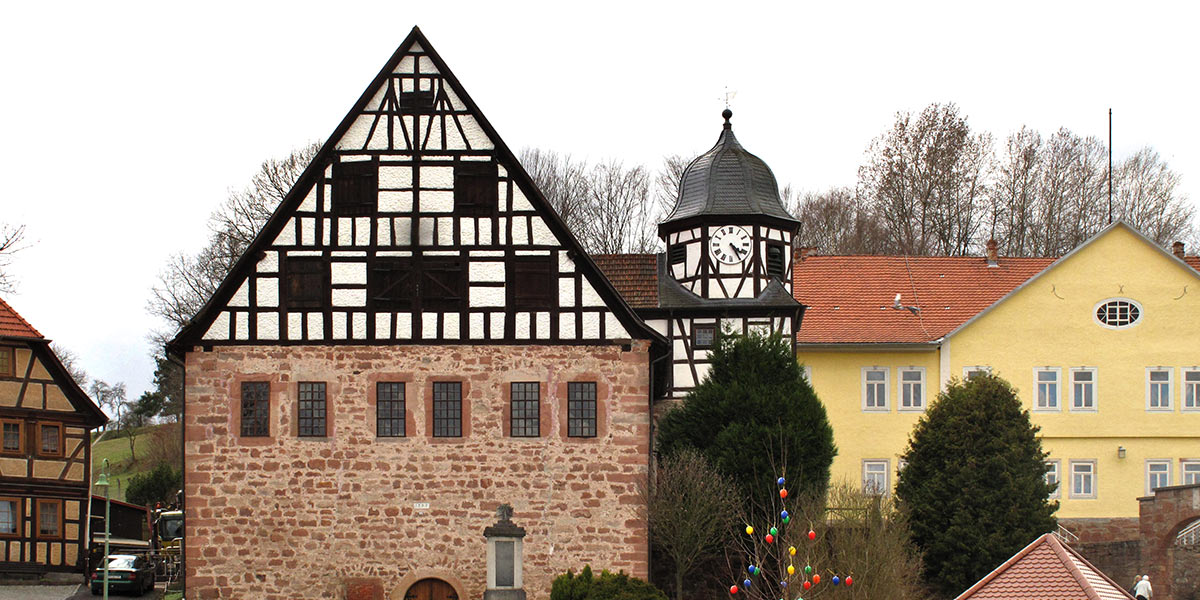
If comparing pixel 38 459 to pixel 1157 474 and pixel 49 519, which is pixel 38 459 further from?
pixel 1157 474

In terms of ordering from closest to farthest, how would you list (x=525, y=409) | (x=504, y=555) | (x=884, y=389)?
(x=504, y=555), (x=525, y=409), (x=884, y=389)

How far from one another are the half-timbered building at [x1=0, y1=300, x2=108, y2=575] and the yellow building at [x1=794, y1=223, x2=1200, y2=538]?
637 inches

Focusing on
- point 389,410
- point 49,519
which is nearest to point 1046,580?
point 389,410

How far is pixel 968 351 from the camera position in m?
36.7

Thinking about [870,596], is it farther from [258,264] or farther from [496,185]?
[258,264]

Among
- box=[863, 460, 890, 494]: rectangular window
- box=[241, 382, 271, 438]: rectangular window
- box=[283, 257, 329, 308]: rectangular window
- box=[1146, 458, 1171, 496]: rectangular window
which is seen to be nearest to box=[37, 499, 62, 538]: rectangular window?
box=[241, 382, 271, 438]: rectangular window

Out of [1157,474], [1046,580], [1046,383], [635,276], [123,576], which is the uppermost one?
[635,276]

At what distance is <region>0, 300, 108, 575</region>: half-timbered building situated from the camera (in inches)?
1346

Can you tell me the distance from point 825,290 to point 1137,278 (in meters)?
6.98

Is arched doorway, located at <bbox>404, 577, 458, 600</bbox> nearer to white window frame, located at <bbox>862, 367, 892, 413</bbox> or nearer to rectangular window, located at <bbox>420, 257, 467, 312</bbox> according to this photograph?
rectangular window, located at <bbox>420, 257, 467, 312</bbox>

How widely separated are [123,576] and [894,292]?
18.4 meters

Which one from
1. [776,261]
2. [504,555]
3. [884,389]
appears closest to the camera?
[504,555]

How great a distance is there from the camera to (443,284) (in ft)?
88.5

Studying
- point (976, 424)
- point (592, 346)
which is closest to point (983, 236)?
point (976, 424)
